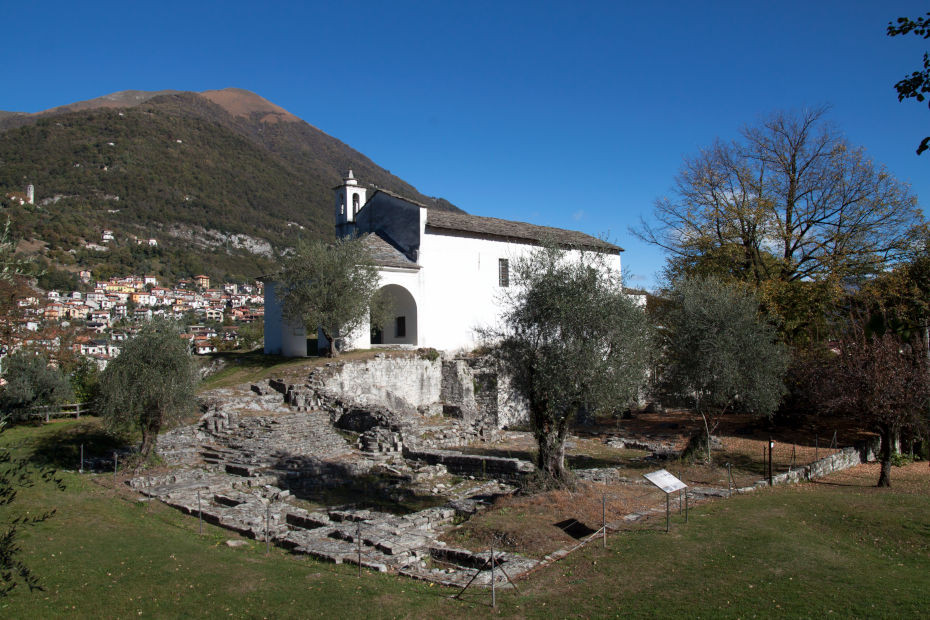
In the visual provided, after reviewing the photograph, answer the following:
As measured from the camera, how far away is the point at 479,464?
1934 cm

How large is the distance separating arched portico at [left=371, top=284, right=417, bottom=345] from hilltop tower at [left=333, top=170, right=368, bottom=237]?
20.3 ft

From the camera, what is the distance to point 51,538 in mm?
11414

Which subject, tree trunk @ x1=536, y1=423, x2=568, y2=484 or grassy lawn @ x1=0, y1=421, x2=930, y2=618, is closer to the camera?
grassy lawn @ x1=0, y1=421, x2=930, y2=618

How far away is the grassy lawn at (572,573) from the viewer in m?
8.34

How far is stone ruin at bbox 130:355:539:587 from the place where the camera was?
12.1 metres

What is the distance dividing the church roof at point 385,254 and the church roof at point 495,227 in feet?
7.78

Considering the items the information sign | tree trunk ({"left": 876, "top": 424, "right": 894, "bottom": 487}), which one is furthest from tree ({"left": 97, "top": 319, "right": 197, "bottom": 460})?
tree trunk ({"left": 876, "top": 424, "right": 894, "bottom": 487})

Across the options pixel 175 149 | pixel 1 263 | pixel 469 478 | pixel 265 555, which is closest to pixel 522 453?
pixel 469 478

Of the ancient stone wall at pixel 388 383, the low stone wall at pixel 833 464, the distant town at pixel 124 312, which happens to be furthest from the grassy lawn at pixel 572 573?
the ancient stone wall at pixel 388 383

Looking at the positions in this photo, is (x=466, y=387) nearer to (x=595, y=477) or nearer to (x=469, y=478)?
(x=469, y=478)

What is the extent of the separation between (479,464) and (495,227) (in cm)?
1947

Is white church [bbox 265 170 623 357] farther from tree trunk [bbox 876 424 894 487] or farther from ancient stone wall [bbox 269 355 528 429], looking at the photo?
tree trunk [bbox 876 424 894 487]

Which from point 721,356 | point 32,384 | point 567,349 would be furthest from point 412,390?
point 32,384

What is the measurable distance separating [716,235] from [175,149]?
4133 inches
